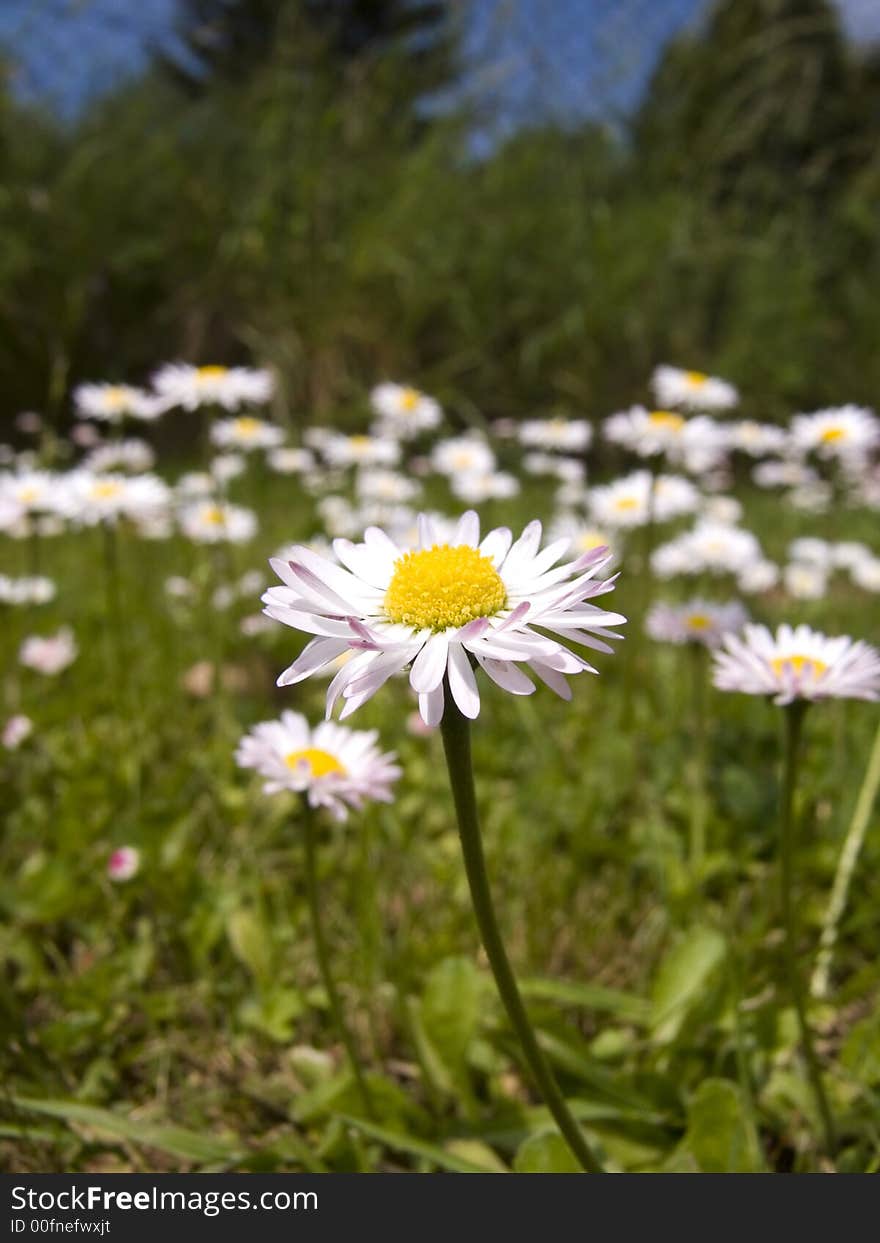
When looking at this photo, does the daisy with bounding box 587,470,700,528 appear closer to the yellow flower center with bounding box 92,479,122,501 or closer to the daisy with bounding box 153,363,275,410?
the daisy with bounding box 153,363,275,410

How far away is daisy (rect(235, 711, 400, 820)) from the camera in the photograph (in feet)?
3.26

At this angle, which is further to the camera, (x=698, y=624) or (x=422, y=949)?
(x=698, y=624)

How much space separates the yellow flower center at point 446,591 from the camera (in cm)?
72

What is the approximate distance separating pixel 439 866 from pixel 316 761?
1.84 feet

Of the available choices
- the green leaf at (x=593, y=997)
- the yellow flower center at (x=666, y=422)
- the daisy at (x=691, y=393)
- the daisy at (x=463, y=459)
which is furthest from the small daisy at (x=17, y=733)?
the daisy at (x=463, y=459)

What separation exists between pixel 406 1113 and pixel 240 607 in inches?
66.0

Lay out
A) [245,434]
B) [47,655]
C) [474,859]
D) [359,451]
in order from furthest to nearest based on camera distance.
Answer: [359,451] → [245,434] → [47,655] → [474,859]

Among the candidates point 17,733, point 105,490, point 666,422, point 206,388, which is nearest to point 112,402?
point 206,388

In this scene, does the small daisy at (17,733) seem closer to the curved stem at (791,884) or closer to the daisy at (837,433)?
the curved stem at (791,884)

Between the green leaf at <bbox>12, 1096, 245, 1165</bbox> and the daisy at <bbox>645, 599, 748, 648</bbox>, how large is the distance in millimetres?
922

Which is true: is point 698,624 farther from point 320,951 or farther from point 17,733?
point 17,733

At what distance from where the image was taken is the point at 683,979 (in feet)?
3.93

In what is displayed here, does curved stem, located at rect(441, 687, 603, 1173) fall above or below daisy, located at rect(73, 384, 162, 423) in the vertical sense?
below

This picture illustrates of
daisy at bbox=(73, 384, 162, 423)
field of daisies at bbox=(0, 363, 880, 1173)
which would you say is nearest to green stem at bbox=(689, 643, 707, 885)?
field of daisies at bbox=(0, 363, 880, 1173)
